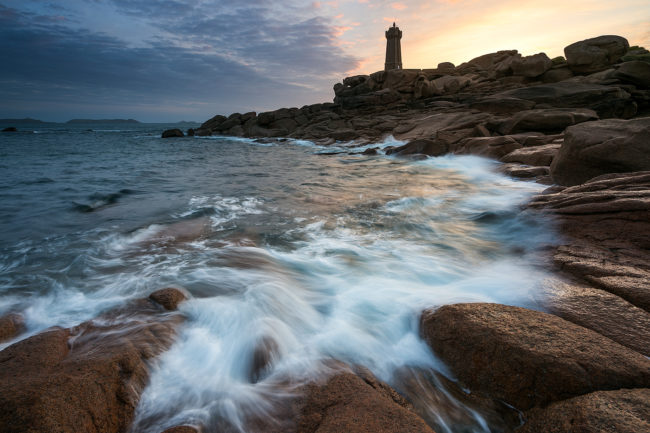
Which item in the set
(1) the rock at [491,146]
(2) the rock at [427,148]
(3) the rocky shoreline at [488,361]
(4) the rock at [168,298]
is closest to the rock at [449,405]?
(3) the rocky shoreline at [488,361]

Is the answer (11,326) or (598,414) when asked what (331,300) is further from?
(11,326)

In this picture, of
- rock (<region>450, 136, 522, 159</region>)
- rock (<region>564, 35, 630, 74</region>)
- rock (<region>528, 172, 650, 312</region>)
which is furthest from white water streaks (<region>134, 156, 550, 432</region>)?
rock (<region>564, 35, 630, 74</region>)

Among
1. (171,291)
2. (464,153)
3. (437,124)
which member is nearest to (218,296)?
(171,291)

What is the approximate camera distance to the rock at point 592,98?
14.7 metres

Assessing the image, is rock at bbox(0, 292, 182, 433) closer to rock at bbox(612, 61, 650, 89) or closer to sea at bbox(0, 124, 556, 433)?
sea at bbox(0, 124, 556, 433)

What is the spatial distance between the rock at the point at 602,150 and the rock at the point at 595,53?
69.0 feet

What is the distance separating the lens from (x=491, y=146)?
1098 cm

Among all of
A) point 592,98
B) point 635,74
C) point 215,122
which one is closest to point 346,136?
point 592,98

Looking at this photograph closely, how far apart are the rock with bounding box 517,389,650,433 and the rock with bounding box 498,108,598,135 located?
1344 cm

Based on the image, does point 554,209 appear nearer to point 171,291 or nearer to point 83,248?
point 171,291

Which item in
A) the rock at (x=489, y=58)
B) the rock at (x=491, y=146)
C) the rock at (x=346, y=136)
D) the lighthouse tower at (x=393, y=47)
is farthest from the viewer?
the lighthouse tower at (x=393, y=47)

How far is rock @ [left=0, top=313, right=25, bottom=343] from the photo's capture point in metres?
2.51

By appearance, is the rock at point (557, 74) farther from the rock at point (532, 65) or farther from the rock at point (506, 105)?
the rock at point (506, 105)

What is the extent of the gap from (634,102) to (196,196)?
2070 centimetres
